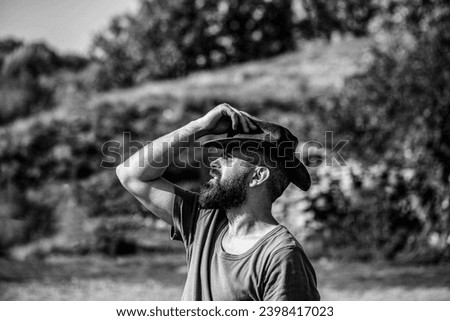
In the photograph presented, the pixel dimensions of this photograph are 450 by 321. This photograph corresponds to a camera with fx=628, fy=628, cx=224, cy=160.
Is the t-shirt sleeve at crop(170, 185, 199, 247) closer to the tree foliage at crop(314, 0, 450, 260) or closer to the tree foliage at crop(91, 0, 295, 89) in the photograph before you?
the tree foliage at crop(314, 0, 450, 260)

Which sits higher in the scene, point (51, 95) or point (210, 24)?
point (210, 24)

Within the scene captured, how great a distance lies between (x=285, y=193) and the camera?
293 inches

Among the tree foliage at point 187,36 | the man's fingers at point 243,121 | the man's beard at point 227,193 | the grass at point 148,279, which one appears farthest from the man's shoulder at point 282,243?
the tree foliage at point 187,36

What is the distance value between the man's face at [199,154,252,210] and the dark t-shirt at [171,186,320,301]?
0.12m

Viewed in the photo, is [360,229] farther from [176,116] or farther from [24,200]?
[24,200]

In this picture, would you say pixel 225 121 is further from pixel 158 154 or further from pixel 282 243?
pixel 282 243

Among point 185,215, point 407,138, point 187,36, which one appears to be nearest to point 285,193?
point 407,138

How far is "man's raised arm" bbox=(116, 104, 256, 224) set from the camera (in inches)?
81.9

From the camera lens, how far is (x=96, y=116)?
30.2 feet

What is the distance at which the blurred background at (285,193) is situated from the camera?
653 centimetres

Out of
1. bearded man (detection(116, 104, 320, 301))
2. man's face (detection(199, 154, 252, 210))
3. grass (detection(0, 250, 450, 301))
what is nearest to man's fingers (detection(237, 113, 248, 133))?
bearded man (detection(116, 104, 320, 301))

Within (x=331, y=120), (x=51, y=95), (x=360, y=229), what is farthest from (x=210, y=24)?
(x=360, y=229)
